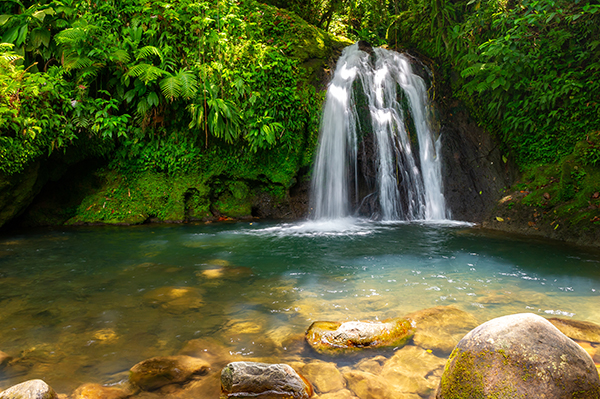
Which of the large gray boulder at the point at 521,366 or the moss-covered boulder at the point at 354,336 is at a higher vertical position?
the large gray boulder at the point at 521,366

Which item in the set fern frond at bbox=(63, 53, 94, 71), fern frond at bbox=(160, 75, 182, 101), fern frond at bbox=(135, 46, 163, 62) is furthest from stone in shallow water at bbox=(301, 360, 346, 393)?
fern frond at bbox=(63, 53, 94, 71)

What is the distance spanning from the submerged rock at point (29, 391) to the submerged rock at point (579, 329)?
3869 millimetres

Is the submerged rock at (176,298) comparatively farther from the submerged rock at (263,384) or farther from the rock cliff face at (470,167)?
the rock cliff face at (470,167)

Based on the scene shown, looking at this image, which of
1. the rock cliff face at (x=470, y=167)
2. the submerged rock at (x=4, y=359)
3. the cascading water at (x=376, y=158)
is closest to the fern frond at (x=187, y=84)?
the cascading water at (x=376, y=158)

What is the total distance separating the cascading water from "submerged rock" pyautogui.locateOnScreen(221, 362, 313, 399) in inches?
281

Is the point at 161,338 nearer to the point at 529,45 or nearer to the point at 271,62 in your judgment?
the point at 271,62

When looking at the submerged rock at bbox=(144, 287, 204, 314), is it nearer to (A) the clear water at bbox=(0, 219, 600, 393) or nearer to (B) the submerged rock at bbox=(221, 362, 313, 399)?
(A) the clear water at bbox=(0, 219, 600, 393)

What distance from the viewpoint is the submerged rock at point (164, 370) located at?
2521mm

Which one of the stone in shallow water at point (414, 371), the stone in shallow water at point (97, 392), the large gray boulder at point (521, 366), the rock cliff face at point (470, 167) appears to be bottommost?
the stone in shallow water at point (97, 392)

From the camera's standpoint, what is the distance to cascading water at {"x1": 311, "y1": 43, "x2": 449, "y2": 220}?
9.46 meters

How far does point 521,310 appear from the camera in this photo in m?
3.71

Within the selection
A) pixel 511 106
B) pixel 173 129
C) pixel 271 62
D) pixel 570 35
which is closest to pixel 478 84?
pixel 511 106

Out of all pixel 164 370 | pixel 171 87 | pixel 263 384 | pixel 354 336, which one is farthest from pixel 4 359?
pixel 171 87

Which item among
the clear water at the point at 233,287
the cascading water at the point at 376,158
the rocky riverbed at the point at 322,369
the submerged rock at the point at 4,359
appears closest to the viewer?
the rocky riverbed at the point at 322,369
